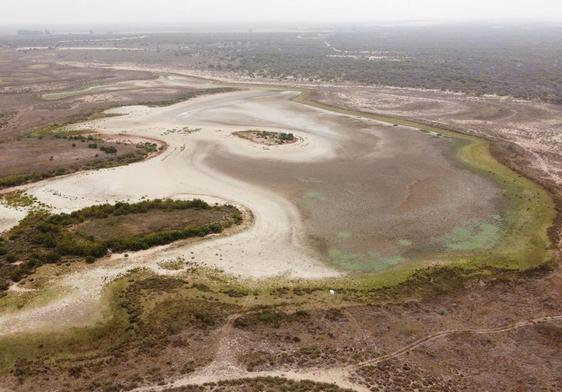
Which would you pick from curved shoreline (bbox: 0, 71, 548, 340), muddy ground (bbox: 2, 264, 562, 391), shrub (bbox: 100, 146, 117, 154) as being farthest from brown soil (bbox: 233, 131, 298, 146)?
muddy ground (bbox: 2, 264, 562, 391)

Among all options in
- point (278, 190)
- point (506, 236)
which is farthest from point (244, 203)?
point (506, 236)

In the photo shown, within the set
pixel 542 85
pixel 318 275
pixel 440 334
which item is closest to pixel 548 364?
pixel 440 334

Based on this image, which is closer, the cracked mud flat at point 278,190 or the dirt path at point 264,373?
the dirt path at point 264,373

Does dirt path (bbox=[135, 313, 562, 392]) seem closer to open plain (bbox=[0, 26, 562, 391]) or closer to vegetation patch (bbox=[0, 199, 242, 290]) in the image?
open plain (bbox=[0, 26, 562, 391])

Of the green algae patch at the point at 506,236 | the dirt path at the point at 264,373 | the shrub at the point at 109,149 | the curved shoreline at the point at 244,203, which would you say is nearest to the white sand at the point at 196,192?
the curved shoreline at the point at 244,203

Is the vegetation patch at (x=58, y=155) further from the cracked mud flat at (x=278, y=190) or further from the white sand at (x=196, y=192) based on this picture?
the cracked mud flat at (x=278, y=190)
